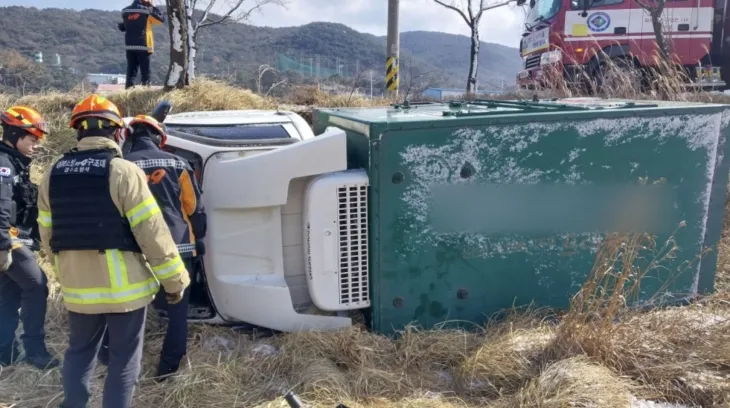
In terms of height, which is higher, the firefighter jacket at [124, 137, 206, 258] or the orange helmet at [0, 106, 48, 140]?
the orange helmet at [0, 106, 48, 140]

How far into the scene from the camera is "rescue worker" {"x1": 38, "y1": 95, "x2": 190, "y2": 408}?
250cm

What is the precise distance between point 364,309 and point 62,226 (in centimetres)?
178

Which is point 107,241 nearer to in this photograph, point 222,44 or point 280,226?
point 280,226

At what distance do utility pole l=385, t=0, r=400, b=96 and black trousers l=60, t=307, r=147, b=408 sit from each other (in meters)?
9.67

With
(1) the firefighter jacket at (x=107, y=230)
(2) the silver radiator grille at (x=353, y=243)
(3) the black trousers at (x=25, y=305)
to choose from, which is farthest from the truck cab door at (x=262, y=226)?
(3) the black trousers at (x=25, y=305)

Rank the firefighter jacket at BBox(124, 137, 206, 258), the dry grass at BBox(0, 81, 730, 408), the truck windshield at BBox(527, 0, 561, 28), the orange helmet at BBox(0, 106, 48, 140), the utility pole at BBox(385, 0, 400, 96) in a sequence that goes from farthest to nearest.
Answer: the utility pole at BBox(385, 0, 400, 96) < the truck windshield at BBox(527, 0, 561, 28) < the orange helmet at BBox(0, 106, 48, 140) < the firefighter jacket at BBox(124, 137, 206, 258) < the dry grass at BBox(0, 81, 730, 408)

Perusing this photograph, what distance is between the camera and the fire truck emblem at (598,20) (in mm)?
11117

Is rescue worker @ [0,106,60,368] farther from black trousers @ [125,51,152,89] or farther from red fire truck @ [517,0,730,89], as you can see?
red fire truck @ [517,0,730,89]

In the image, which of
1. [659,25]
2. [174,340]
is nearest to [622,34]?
[659,25]

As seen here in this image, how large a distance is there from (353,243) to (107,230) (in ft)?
4.53

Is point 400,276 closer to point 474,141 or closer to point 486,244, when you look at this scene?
point 486,244

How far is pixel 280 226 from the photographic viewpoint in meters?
3.44

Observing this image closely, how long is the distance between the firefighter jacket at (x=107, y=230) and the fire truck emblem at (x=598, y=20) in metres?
10.5

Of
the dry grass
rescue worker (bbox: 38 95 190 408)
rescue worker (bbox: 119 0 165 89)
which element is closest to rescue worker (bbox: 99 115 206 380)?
the dry grass
